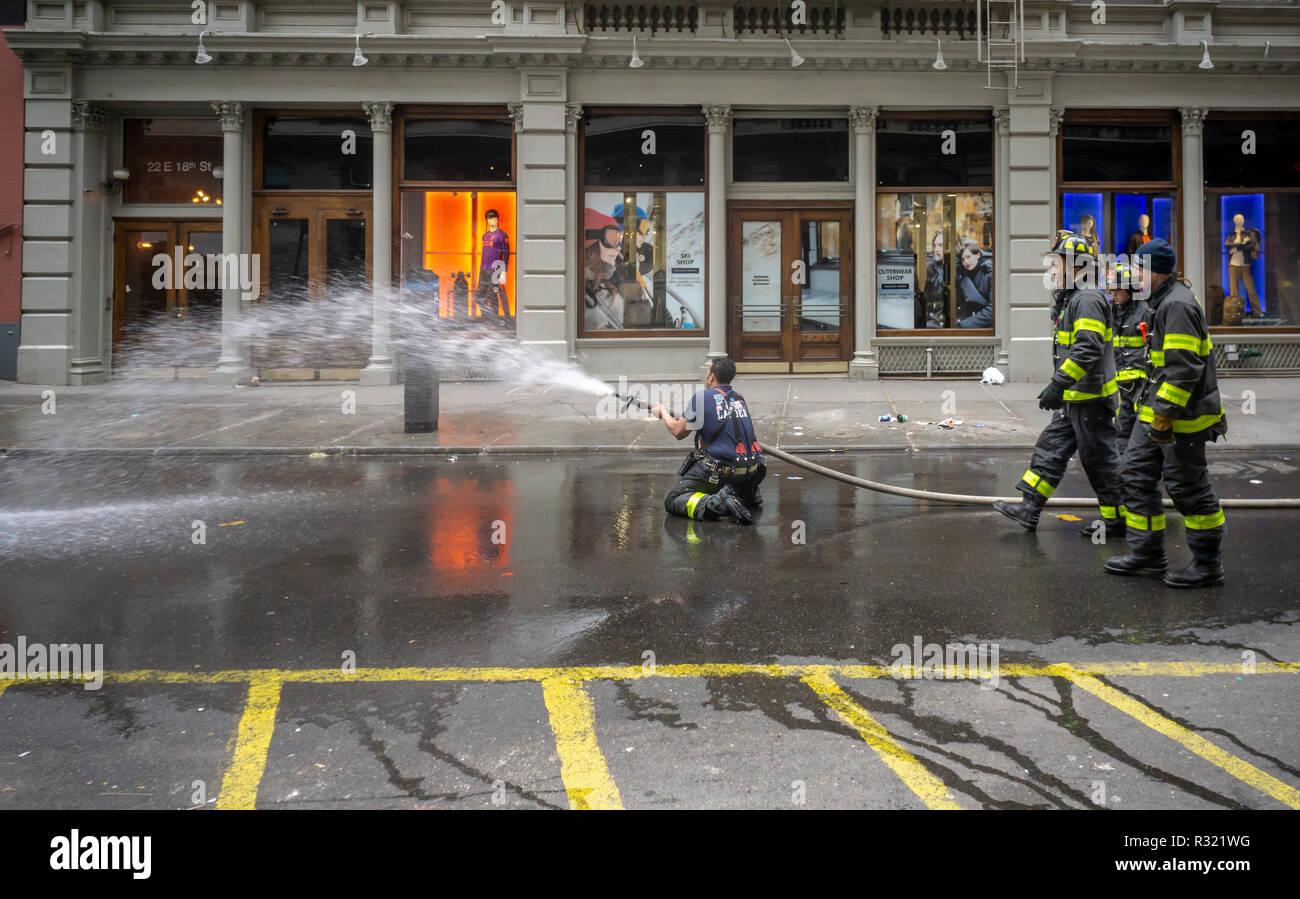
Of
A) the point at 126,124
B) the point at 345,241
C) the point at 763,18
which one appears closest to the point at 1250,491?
the point at 763,18

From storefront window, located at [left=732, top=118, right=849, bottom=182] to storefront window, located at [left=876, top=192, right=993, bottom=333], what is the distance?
1115mm

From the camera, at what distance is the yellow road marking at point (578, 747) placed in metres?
3.82

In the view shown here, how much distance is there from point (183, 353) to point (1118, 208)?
16964 mm

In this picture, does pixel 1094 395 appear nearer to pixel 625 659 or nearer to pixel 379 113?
pixel 625 659

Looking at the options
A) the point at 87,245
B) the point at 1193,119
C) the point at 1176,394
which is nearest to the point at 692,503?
the point at 1176,394

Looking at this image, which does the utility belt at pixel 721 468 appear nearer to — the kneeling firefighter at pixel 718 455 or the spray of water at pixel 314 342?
the kneeling firefighter at pixel 718 455

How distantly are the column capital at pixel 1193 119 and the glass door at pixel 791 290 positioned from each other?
605 cm

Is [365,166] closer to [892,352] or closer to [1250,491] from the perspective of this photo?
[892,352]

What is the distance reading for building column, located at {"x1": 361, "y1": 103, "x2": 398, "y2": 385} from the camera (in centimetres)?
1892

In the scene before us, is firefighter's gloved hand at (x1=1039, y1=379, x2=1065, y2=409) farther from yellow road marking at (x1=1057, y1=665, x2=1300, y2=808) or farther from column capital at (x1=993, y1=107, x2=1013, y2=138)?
column capital at (x1=993, y1=107, x2=1013, y2=138)

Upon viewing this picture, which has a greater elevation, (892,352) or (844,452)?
(892,352)

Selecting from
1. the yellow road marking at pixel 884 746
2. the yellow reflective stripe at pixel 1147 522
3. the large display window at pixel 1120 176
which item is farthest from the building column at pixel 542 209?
the yellow road marking at pixel 884 746

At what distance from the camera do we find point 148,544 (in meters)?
8.13

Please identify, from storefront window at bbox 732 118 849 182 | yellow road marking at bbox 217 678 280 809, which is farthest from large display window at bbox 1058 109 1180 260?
yellow road marking at bbox 217 678 280 809
